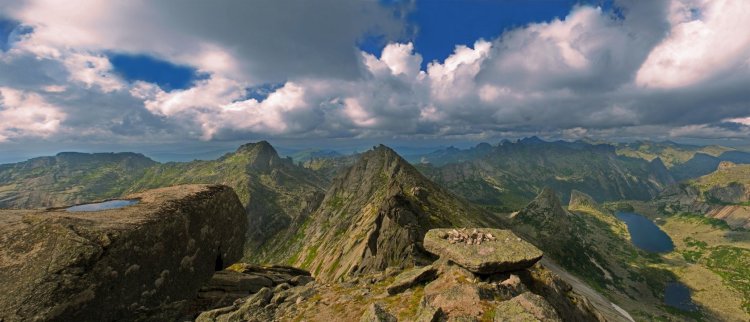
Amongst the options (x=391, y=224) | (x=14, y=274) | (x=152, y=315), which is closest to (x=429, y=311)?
(x=152, y=315)

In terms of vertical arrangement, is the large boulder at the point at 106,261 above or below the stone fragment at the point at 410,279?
above

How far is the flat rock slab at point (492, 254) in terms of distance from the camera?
70.9 ft

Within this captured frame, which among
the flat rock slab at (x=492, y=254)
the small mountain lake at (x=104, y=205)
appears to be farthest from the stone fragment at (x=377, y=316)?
the small mountain lake at (x=104, y=205)

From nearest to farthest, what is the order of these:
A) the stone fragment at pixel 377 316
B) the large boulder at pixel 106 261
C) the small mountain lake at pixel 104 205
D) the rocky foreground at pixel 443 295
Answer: the large boulder at pixel 106 261, the stone fragment at pixel 377 316, the rocky foreground at pixel 443 295, the small mountain lake at pixel 104 205

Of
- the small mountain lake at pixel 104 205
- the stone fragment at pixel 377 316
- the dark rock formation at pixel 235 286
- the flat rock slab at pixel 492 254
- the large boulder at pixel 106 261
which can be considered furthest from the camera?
the dark rock formation at pixel 235 286

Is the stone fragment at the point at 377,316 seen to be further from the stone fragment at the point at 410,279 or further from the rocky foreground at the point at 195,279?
the stone fragment at the point at 410,279

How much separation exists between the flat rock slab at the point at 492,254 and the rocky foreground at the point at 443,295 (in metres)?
0.06

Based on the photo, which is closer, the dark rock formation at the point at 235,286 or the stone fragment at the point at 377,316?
the stone fragment at the point at 377,316

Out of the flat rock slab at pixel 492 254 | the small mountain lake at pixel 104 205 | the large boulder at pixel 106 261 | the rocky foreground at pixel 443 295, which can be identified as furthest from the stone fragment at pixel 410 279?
the small mountain lake at pixel 104 205

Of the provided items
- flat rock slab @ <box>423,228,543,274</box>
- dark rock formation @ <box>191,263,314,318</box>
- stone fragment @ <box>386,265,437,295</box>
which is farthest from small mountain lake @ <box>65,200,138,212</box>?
flat rock slab @ <box>423,228,543,274</box>

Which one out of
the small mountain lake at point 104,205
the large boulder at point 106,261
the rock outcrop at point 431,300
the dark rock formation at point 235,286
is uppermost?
the small mountain lake at point 104,205

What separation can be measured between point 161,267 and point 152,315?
116 inches

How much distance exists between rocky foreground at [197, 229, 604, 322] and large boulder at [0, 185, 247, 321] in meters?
4.26

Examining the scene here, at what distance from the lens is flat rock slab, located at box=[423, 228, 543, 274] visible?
851 inches
